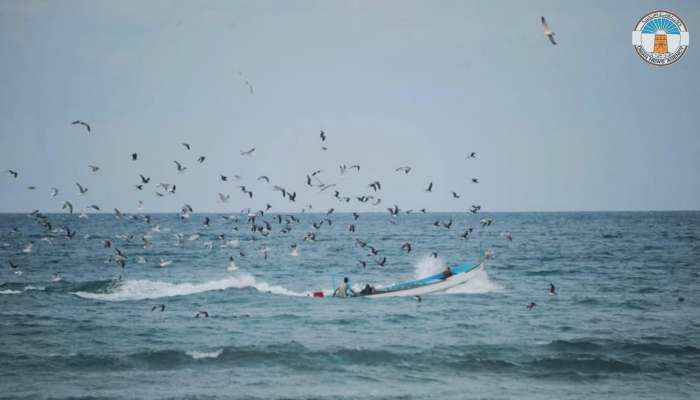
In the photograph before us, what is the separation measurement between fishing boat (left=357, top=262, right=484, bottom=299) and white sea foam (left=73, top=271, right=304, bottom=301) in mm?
7039

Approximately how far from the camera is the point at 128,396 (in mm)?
22109

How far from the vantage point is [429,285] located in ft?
139

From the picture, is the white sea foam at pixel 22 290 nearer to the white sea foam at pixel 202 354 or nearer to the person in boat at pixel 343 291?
the person in boat at pixel 343 291

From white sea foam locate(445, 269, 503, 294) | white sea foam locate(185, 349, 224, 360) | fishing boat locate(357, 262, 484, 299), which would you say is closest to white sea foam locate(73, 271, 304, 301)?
fishing boat locate(357, 262, 484, 299)

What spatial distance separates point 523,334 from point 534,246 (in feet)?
198

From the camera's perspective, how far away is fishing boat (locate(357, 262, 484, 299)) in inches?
1635

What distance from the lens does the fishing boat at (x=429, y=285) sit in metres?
41.5

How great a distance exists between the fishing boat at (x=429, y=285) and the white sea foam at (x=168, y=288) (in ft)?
23.1

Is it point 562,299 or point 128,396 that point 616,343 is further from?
point 128,396

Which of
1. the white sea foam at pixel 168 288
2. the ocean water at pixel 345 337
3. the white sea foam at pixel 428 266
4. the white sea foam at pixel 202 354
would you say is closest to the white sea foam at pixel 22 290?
the ocean water at pixel 345 337

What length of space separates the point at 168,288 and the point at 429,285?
18894 mm

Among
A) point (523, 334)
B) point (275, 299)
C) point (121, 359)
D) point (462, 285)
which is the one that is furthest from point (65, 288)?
point (523, 334)

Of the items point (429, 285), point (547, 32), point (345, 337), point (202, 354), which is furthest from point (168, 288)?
point (547, 32)

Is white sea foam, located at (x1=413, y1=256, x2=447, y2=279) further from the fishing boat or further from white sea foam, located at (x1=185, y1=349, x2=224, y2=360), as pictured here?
white sea foam, located at (x1=185, y1=349, x2=224, y2=360)
